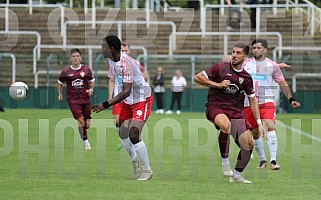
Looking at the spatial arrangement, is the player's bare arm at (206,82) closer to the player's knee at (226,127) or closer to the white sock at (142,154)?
the player's knee at (226,127)

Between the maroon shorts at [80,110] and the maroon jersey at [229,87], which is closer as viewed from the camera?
the maroon jersey at [229,87]

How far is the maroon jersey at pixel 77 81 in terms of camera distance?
1966 centimetres

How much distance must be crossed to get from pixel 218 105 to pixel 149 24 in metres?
26.5

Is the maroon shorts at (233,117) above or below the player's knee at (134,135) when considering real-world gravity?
above

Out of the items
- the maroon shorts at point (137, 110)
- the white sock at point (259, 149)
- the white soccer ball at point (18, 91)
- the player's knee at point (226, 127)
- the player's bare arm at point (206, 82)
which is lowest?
the white sock at point (259, 149)

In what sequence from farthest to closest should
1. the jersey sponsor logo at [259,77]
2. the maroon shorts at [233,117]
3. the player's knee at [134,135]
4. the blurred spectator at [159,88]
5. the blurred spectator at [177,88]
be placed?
the blurred spectator at [159,88] < the blurred spectator at [177,88] < the jersey sponsor logo at [259,77] < the player's knee at [134,135] < the maroon shorts at [233,117]

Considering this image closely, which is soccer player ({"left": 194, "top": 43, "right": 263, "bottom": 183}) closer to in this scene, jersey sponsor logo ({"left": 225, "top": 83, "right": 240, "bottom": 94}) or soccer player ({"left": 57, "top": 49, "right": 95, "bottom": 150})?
jersey sponsor logo ({"left": 225, "top": 83, "right": 240, "bottom": 94})

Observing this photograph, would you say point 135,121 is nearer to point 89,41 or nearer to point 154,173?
point 154,173

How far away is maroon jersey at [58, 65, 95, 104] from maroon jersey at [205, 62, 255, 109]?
6.72m

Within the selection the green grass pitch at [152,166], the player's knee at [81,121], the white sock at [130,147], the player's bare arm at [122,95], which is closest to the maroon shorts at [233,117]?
the green grass pitch at [152,166]

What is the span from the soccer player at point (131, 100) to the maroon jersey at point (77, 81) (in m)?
5.64

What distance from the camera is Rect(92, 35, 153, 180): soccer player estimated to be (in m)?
13.1

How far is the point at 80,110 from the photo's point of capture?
64.6 feet

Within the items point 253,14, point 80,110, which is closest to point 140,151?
point 80,110
